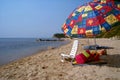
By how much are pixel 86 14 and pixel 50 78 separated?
2.87 metres

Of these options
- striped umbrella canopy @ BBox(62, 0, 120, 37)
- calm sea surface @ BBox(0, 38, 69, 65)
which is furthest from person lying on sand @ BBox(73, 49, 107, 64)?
calm sea surface @ BBox(0, 38, 69, 65)

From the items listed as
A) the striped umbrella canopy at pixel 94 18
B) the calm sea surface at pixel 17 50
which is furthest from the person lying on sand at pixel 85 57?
the calm sea surface at pixel 17 50

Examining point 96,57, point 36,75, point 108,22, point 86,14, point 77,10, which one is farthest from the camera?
point 96,57

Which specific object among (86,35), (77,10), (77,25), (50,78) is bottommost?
(50,78)

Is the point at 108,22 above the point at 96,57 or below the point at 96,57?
above

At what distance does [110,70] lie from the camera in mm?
7555

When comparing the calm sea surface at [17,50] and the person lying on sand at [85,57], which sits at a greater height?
the person lying on sand at [85,57]

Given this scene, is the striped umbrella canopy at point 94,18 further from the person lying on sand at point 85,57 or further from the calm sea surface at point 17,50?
the calm sea surface at point 17,50

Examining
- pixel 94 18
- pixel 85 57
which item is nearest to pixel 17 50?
pixel 85 57

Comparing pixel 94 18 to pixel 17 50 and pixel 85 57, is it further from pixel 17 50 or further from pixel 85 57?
pixel 17 50

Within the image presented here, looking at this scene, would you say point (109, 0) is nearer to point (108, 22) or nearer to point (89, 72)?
point (108, 22)

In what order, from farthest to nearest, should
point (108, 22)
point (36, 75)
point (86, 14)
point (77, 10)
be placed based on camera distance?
1. point (36, 75)
2. point (77, 10)
3. point (86, 14)
4. point (108, 22)

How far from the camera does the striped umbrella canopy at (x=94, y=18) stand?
226 inches

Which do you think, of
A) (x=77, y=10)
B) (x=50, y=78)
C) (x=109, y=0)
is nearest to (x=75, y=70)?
(x=50, y=78)
